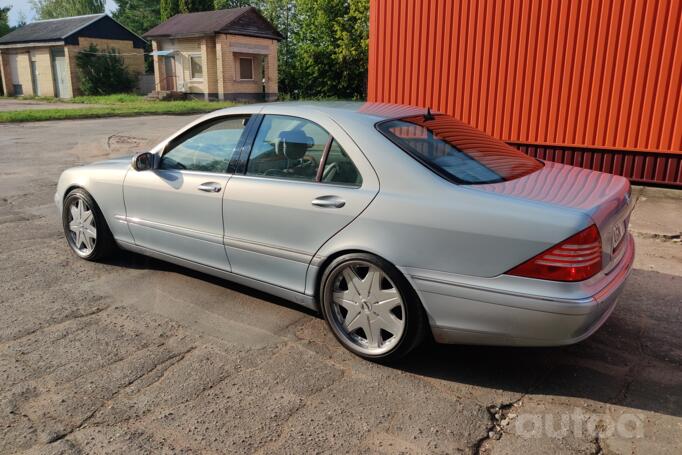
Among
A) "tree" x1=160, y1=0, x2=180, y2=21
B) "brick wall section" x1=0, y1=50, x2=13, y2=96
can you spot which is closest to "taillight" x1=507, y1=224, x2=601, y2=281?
"tree" x1=160, y1=0, x2=180, y2=21

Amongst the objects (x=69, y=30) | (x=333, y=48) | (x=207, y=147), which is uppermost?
(x=69, y=30)

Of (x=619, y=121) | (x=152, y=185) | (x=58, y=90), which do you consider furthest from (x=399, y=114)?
(x=58, y=90)

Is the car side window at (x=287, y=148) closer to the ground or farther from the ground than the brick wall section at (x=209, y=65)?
closer to the ground

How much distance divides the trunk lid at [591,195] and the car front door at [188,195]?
1.88 meters

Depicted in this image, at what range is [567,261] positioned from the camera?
8.65 feet

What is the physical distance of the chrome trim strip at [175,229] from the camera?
12.9 feet

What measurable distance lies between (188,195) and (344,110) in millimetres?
1351

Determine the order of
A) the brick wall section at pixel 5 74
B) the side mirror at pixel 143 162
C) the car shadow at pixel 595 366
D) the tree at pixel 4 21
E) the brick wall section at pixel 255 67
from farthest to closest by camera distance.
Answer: the tree at pixel 4 21
the brick wall section at pixel 5 74
the brick wall section at pixel 255 67
the side mirror at pixel 143 162
the car shadow at pixel 595 366

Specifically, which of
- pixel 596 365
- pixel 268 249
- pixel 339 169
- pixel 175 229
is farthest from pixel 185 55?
pixel 596 365

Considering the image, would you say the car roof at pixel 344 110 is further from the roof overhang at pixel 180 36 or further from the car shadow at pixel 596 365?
the roof overhang at pixel 180 36

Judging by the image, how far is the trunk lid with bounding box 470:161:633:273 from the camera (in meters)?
2.82

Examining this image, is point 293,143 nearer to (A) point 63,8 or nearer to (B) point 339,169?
(B) point 339,169

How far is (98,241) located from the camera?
4.82m

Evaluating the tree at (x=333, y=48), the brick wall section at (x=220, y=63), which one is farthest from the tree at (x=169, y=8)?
the brick wall section at (x=220, y=63)
